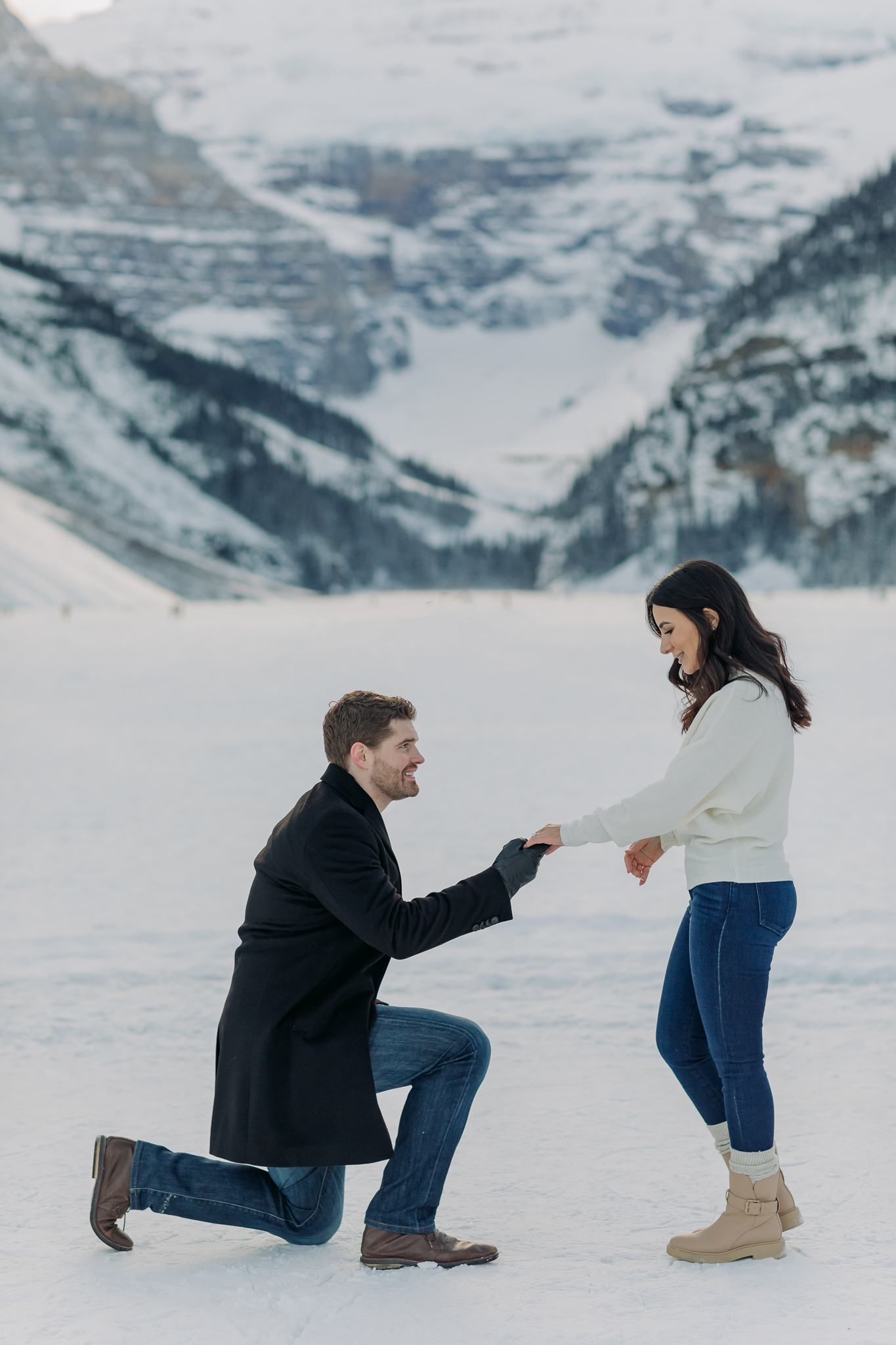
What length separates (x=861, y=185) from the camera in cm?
13025

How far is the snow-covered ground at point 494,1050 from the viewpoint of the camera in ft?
13.0

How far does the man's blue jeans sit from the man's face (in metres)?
0.65

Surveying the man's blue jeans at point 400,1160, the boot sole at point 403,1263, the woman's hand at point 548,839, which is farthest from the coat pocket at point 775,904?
the boot sole at point 403,1263

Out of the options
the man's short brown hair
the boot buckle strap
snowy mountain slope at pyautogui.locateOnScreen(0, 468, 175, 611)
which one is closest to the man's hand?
the man's short brown hair

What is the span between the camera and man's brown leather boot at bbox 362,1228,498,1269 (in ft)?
13.7

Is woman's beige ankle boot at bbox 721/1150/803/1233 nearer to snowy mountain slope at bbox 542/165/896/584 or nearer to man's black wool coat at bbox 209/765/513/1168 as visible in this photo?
man's black wool coat at bbox 209/765/513/1168

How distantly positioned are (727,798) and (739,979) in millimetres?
521

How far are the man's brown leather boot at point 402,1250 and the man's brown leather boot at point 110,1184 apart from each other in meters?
0.73

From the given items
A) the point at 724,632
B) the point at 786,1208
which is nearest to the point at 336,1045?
the point at 786,1208

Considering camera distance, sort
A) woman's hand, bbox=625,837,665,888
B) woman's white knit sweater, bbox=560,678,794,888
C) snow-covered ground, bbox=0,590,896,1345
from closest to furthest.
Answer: snow-covered ground, bbox=0,590,896,1345
woman's white knit sweater, bbox=560,678,794,888
woman's hand, bbox=625,837,665,888

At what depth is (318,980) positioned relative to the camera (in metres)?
4.05

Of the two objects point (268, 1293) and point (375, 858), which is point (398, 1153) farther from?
point (375, 858)

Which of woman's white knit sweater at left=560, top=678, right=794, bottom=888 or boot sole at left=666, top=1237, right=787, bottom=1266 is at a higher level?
woman's white knit sweater at left=560, top=678, right=794, bottom=888

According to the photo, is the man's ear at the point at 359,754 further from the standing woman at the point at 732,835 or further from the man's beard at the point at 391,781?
the standing woman at the point at 732,835
